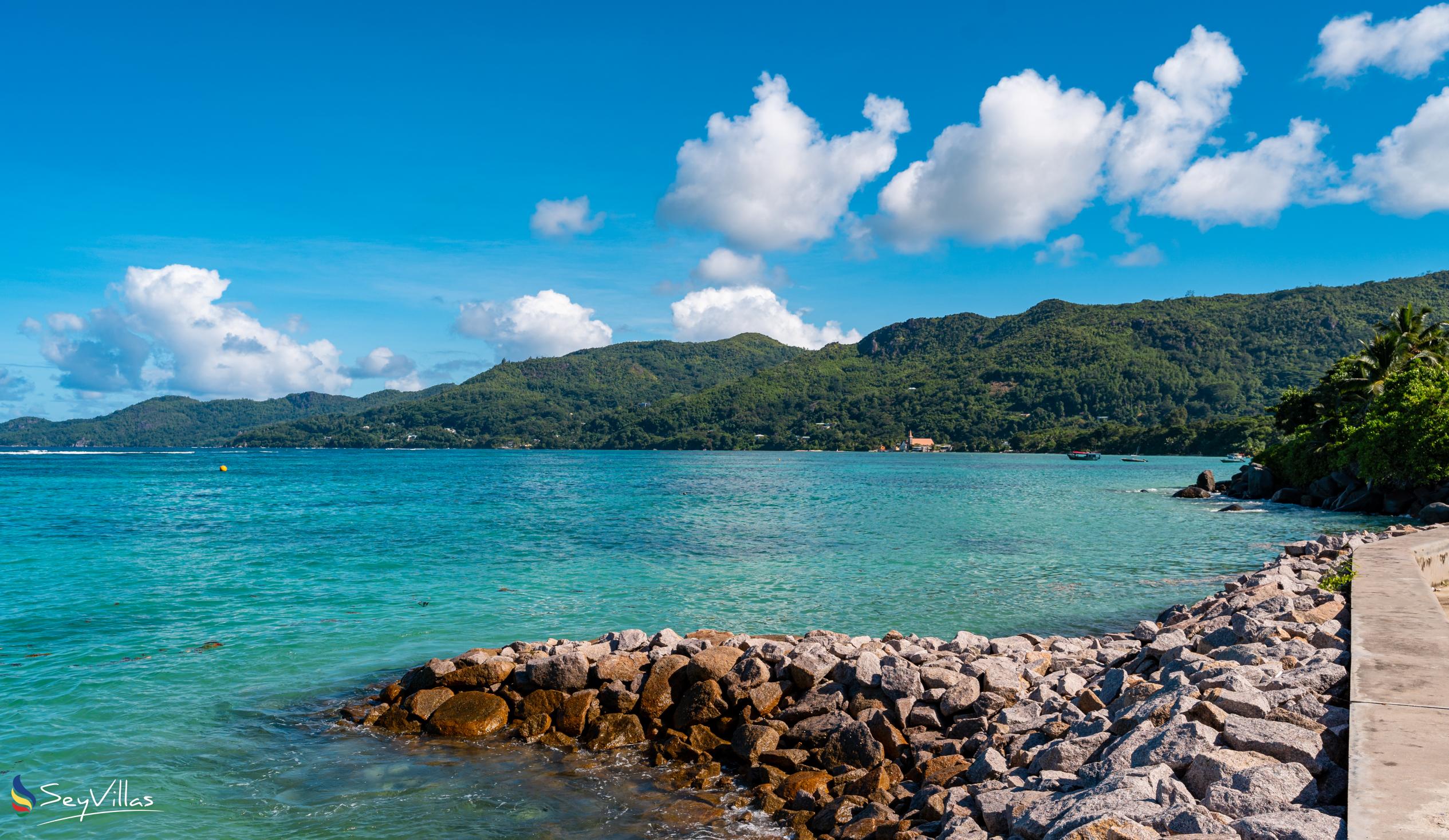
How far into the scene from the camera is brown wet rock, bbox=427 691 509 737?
10.9 metres

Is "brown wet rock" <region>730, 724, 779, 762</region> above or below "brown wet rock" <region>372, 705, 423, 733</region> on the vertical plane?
above

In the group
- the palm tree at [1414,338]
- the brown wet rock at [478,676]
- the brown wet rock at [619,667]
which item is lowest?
the brown wet rock at [478,676]

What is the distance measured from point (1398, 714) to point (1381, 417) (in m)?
44.5

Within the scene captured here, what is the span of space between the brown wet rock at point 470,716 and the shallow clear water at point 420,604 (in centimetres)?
43

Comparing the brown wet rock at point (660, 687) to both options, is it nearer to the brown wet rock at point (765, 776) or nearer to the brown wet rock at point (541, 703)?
the brown wet rock at point (541, 703)

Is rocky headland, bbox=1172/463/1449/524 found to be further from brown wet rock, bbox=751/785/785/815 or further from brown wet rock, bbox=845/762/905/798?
brown wet rock, bbox=751/785/785/815

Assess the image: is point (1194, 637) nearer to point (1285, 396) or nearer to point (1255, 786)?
point (1255, 786)

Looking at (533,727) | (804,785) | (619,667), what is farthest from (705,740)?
(533,727)

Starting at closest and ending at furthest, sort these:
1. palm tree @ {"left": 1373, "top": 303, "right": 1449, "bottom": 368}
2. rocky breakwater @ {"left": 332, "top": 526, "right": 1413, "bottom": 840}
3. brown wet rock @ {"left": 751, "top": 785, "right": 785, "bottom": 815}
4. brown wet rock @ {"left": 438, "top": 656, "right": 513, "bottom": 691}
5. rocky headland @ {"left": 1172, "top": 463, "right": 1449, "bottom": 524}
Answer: rocky breakwater @ {"left": 332, "top": 526, "right": 1413, "bottom": 840}
brown wet rock @ {"left": 751, "top": 785, "right": 785, "bottom": 815}
brown wet rock @ {"left": 438, "top": 656, "right": 513, "bottom": 691}
rocky headland @ {"left": 1172, "top": 463, "right": 1449, "bottom": 524}
palm tree @ {"left": 1373, "top": 303, "right": 1449, "bottom": 368}

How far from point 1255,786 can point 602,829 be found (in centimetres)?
565

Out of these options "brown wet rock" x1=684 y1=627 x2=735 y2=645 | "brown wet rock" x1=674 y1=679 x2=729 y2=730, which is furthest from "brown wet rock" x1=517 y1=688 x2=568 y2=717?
"brown wet rock" x1=684 y1=627 x2=735 y2=645

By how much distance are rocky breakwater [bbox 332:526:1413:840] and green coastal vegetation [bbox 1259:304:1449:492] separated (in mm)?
30813

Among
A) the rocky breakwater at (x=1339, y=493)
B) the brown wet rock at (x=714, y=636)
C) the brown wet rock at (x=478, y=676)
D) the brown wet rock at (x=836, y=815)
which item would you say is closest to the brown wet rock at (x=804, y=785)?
the brown wet rock at (x=836, y=815)

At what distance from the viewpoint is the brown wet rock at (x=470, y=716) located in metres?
10.9
